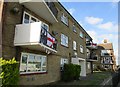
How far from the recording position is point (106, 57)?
54469 millimetres

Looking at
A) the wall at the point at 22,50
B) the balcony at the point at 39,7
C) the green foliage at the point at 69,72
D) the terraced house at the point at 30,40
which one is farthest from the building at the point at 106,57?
the balcony at the point at 39,7

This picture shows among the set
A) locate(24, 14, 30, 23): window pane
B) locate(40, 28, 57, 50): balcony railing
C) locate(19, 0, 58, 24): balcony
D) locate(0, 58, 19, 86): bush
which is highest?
locate(19, 0, 58, 24): balcony

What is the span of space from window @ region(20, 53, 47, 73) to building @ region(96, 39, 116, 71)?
1668 inches

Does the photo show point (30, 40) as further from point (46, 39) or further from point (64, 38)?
point (64, 38)

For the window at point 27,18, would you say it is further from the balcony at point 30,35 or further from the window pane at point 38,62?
the window pane at point 38,62

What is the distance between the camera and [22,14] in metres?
10.8

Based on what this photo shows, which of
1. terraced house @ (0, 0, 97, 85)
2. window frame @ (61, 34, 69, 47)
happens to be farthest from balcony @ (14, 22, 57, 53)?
window frame @ (61, 34, 69, 47)

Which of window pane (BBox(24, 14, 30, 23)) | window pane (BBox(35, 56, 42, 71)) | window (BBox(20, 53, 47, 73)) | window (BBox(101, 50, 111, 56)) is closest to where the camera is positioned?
window (BBox(20, 53, 47, 73))

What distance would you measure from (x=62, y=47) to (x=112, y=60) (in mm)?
41316

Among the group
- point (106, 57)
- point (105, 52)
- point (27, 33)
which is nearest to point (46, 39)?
point (27, 33)

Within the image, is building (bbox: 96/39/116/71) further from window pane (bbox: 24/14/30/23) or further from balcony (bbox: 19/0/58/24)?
window pane (bbox: 24/14/30/23)

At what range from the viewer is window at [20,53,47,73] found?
35.2 ft

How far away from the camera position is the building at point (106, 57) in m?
52.8

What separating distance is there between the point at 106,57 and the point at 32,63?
155ft
